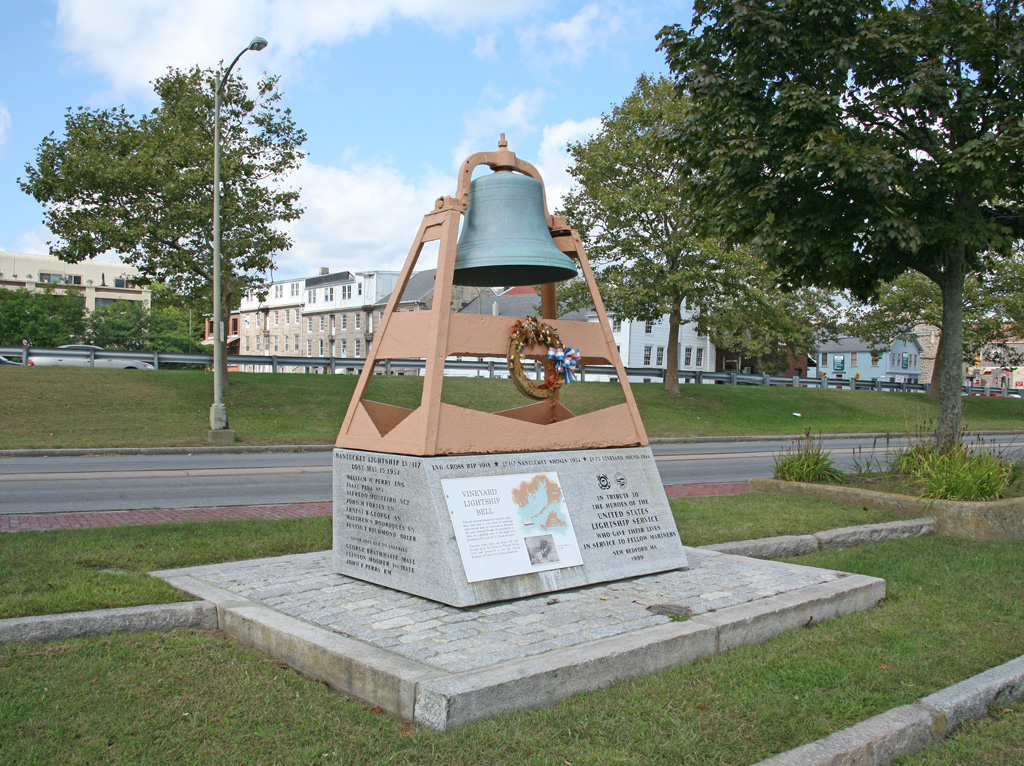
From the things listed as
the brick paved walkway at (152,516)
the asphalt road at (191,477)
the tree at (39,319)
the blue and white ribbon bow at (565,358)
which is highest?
the tree at (39,319)

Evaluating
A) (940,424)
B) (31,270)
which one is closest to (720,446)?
(940,424)

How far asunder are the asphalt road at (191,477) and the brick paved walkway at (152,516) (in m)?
0.40

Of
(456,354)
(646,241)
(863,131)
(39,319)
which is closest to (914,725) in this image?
(456,354)

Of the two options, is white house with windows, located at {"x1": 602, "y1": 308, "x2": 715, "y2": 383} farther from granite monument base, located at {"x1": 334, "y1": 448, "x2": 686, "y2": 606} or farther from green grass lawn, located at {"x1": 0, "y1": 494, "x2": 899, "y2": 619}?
granite monument base, located at {"x1": 334, "y1": 448, "x2": 686, "y2": 606}

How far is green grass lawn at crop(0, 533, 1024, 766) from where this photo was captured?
3.40m

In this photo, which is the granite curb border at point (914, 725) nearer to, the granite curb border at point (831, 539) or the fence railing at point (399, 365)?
the granite curb border at point (831, 539)

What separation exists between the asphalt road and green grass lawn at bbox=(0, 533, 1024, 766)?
18.6ft

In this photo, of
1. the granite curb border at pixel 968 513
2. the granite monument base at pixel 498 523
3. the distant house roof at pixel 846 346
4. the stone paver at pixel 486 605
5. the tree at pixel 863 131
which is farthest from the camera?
the distant house roof at pixel 846 346

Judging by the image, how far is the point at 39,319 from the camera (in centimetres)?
6219

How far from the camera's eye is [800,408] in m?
33.8

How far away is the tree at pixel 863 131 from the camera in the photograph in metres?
9.52

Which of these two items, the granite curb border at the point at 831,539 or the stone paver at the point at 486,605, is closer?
the stone paver at the point at 486,605

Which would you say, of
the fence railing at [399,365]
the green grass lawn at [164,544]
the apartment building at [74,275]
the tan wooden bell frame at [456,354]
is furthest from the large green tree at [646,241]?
the apartment building at [74,275]

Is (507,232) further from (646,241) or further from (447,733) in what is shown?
(646,241)
